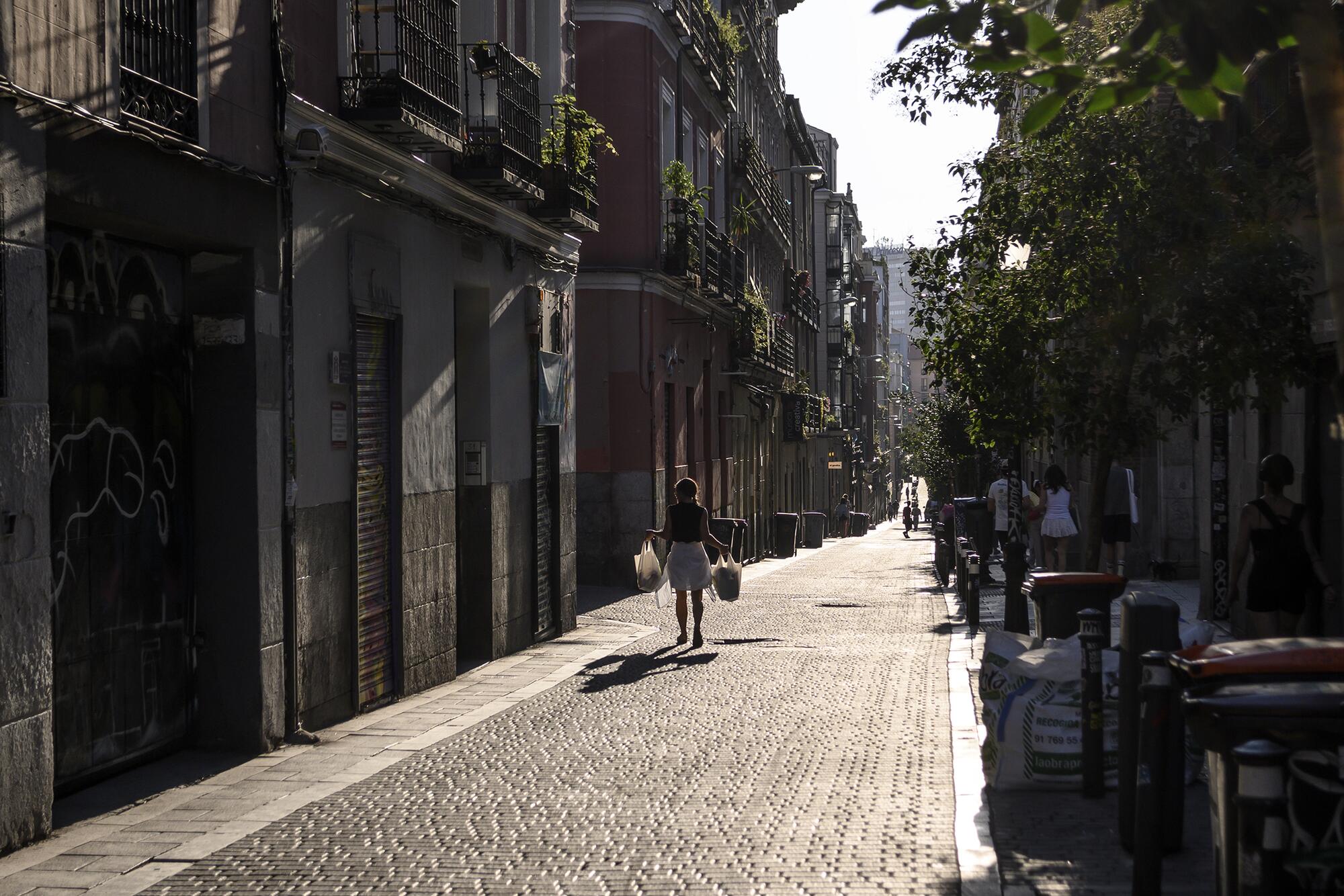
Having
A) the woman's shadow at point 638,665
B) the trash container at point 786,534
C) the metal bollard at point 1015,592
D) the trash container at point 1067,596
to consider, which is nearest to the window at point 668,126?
the woman's shadow at point 638,665

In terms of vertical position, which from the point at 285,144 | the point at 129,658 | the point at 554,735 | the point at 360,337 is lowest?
the point at 554,735

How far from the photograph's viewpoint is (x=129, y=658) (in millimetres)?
8852

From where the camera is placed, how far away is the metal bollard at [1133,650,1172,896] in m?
5.58

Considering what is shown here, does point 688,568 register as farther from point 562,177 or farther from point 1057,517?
point 1057,517

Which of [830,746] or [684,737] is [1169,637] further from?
[684,737]

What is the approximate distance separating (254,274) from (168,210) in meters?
1.00

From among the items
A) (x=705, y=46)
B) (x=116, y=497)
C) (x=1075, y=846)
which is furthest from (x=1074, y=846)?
(x=705, y=46)

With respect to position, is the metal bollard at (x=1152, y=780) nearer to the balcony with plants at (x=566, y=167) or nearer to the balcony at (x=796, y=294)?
the balcony with plants at (x=566, y=167)

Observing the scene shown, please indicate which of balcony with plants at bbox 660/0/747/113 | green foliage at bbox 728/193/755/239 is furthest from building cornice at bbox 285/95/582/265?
green foliage at bbox 728/193/755/239

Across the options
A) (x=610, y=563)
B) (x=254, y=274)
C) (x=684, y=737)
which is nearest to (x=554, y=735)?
(x=684, y=737)

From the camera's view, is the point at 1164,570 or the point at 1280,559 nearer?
the point at 1280,559

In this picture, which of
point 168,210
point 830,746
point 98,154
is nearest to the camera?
point 98,154

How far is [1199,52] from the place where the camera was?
13.4ft

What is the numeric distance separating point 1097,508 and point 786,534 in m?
28.4
